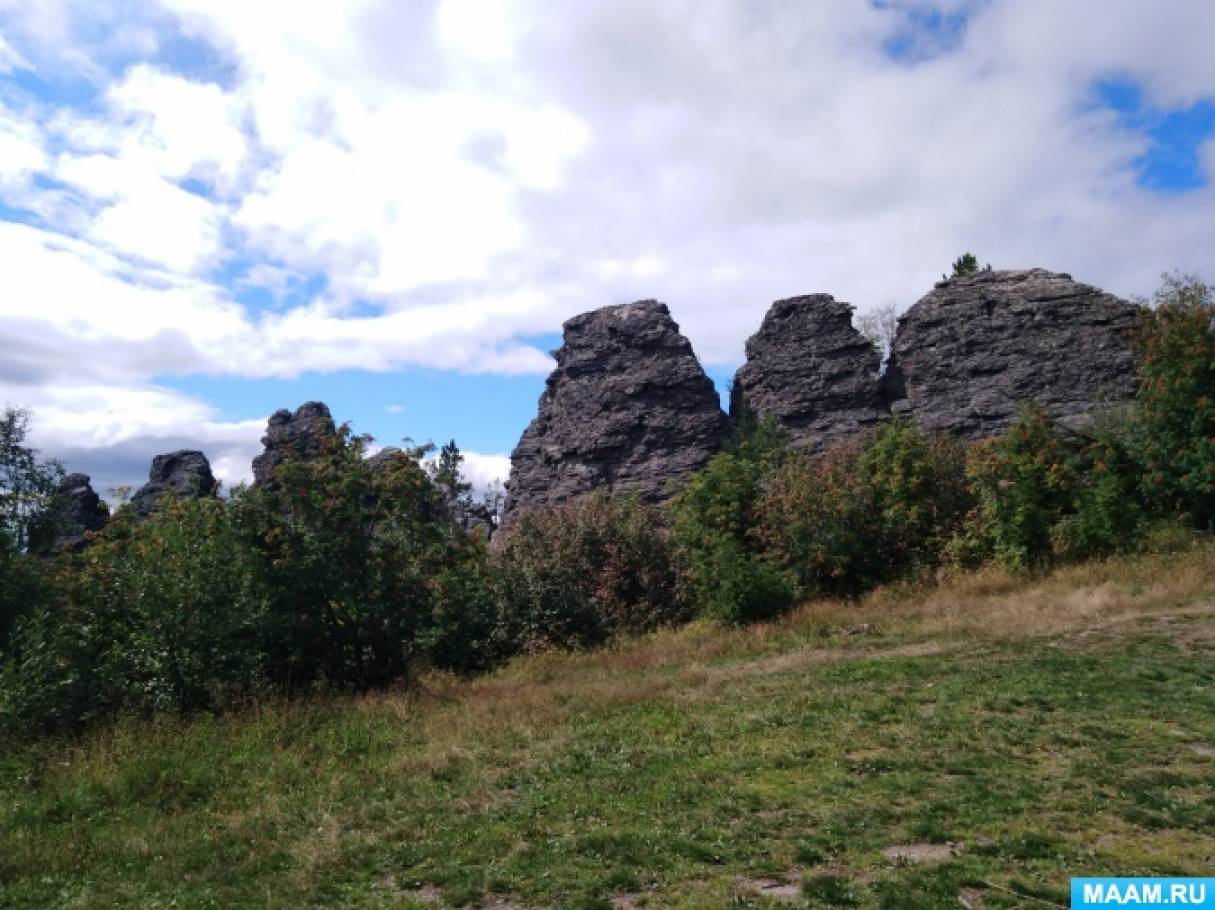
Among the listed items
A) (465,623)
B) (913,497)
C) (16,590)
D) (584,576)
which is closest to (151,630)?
(16,590)

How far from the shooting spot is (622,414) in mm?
37125

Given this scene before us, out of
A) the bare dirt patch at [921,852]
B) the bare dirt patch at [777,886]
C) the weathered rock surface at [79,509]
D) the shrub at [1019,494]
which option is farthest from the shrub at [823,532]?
the weathered rock surface at [79,509]

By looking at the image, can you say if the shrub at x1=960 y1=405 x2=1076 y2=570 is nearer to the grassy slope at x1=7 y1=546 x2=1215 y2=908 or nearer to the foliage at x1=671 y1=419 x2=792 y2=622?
the foliage at x1=671 y1=419 x2=792 y2=622

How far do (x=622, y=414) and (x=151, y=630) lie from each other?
84.1ft

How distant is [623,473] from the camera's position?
36406 mm

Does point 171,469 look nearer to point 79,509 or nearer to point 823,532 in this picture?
point 79,509

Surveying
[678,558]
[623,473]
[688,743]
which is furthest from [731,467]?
[688,743]

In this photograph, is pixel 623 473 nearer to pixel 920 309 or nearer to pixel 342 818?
pixel 920 309

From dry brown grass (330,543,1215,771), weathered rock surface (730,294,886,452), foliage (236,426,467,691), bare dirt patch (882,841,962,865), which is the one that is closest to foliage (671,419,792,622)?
dry brown grass (330,543,1215,771)

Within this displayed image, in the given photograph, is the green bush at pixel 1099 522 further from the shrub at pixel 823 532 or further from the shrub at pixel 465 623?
the shrub at pixel 465 623

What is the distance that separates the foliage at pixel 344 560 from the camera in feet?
48.6

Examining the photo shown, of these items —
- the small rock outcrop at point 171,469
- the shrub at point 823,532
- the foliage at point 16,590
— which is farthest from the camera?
the small rock outcrop at point 171,469

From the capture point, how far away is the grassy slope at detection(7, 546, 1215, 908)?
5.67 metres

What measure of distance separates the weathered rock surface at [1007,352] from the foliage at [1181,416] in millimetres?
5614
